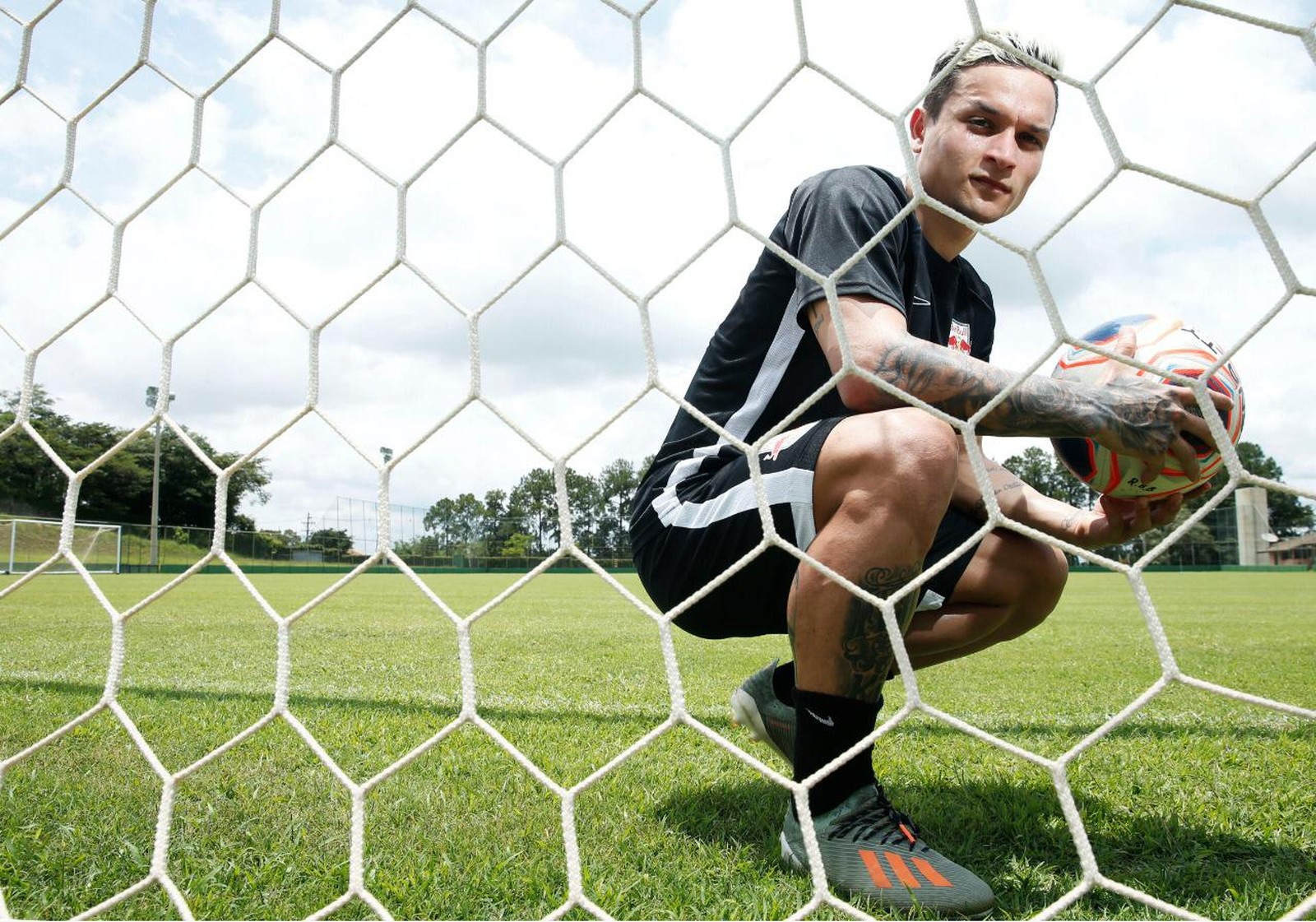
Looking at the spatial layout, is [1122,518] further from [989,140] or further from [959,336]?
[989,140]

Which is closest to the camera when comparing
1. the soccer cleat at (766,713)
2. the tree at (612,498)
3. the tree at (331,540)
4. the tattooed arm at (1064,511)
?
the tattooed arm at (1064,511)

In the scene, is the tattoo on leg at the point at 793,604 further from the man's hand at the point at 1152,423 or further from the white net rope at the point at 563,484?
the man's hand at the point at 1152,423

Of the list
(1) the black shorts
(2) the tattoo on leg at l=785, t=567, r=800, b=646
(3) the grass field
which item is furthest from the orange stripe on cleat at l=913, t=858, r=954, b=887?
(1) the black shorts

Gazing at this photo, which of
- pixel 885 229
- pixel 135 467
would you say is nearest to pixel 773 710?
pixel 885 229

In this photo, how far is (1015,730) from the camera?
2428mm

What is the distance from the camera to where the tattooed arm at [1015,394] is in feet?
4.53

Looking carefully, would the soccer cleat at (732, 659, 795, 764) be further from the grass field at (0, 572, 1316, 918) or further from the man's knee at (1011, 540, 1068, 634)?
the man's knee at (1011, 540, 1068, 634)

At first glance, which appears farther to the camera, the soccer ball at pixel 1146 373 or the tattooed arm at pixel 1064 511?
the tattooed arm at pixel 1064 511

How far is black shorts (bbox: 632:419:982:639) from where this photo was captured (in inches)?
58.5

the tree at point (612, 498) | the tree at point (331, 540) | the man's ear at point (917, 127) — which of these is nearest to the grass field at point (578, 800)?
the man's ear at point (917, 127)

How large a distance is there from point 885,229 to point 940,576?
0.80m

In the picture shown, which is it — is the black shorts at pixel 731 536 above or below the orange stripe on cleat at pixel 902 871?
above

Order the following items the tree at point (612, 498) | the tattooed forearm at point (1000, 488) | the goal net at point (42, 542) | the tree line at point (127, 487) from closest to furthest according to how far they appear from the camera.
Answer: the tattooed forearm at point (1000, 488)
the tree at point (612, 498)
the goal net at point (42, 542)
the tree line at point (127, 487)

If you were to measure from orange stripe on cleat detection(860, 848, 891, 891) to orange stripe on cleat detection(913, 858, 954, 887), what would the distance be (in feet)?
0.15
